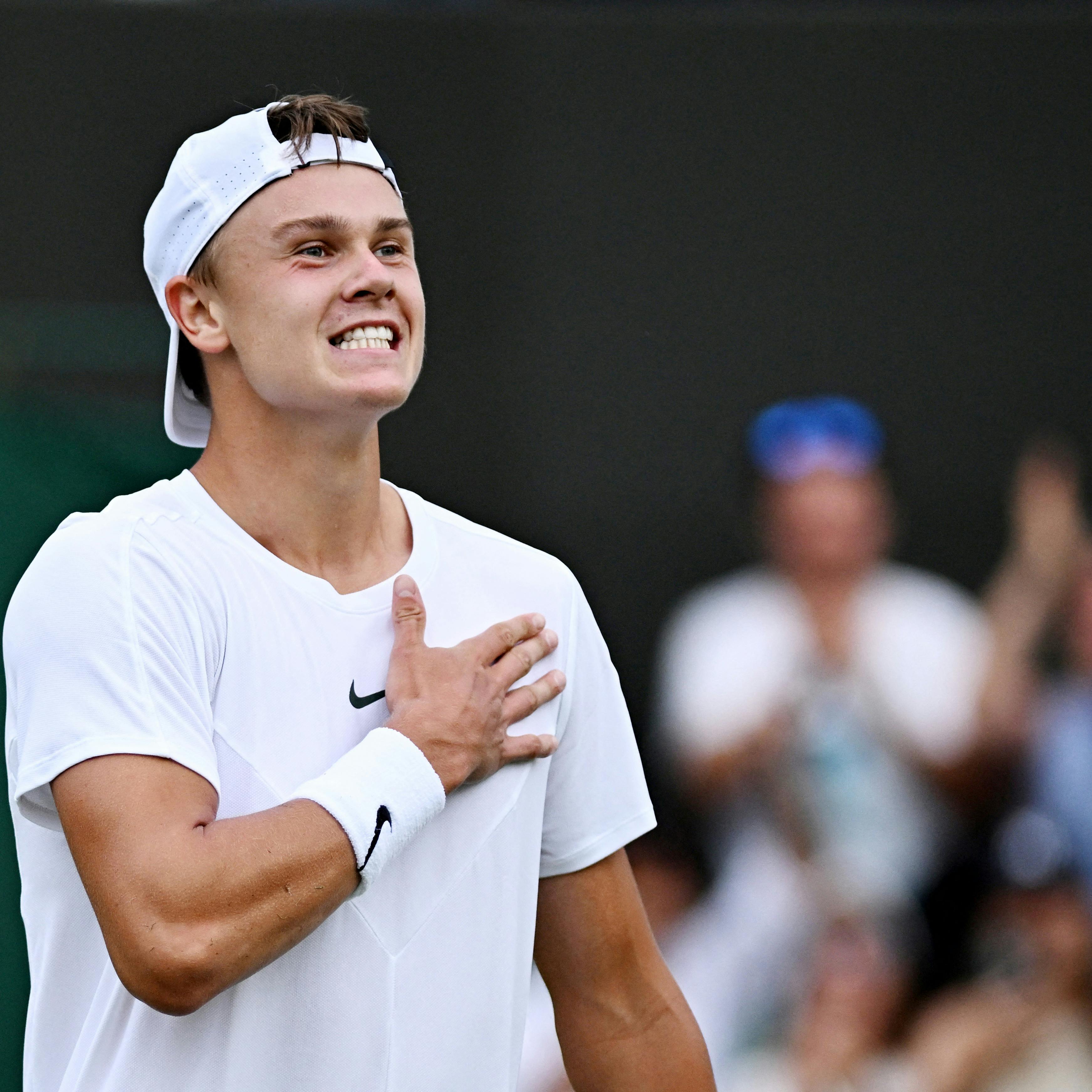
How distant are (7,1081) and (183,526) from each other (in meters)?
2.45

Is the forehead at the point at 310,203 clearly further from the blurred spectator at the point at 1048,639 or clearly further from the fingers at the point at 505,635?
the blurred spectator at the point at 1048,639

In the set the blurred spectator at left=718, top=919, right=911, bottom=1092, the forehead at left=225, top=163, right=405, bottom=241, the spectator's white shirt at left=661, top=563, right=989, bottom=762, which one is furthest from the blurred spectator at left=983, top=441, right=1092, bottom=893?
the forehead at left=225, top=163, right=405, bottom=241

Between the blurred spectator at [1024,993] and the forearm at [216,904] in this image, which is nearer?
the forearm at [216,904]

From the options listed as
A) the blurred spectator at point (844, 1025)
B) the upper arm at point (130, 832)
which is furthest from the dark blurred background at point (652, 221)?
the upper arm at point (130, 832)

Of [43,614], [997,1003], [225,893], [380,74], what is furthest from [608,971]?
[380,74]

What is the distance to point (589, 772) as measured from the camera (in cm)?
254

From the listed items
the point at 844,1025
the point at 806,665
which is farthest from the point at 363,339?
the point at 844,1025

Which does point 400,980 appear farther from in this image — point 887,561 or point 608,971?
point 887,561

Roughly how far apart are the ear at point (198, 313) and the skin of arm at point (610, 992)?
2.89ft

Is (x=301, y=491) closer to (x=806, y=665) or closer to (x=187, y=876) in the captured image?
(x=187, y=876)

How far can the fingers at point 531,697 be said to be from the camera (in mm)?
2352

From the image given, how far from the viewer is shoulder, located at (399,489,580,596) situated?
8.31ft

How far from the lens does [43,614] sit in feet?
7.07

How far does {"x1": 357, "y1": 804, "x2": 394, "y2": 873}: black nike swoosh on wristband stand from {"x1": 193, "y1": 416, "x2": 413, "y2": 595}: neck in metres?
0.38
